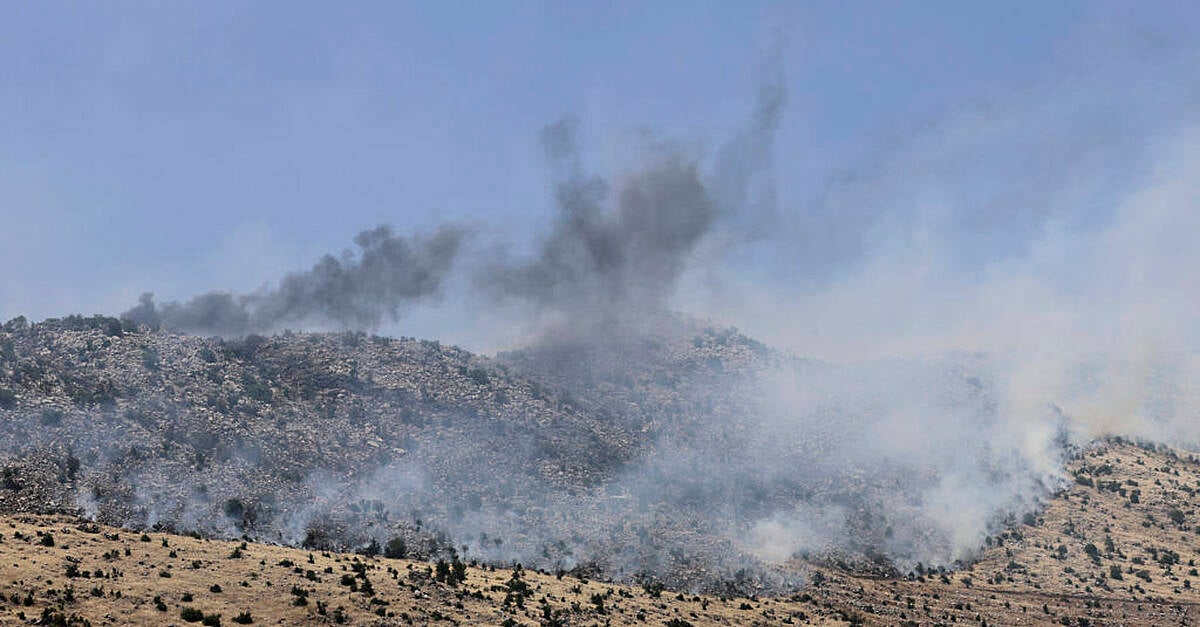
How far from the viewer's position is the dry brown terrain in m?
59.4

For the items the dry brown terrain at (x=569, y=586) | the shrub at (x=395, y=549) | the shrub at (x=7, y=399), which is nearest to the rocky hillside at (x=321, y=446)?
the shrub at (x=7, y=399)

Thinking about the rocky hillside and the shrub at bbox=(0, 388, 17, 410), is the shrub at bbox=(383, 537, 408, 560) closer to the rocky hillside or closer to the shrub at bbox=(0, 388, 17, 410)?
the rocky hillside

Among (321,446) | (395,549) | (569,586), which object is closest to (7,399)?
(321,446)

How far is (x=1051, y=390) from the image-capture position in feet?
493

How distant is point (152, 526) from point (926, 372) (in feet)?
376

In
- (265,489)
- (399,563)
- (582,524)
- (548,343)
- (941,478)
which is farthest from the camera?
(548,343)

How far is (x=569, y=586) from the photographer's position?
7719 cm

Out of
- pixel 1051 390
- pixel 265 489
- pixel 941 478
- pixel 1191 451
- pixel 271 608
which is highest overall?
pixel 1051 390

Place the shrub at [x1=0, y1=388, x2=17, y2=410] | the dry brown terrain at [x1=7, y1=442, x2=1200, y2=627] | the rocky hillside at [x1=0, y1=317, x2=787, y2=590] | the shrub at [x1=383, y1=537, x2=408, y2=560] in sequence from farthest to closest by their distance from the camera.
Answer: the shrub at [x1=0, y1=388, x2=17, y2=410] → the rocky hillside at [x1=0, y1=317, x2=787, y2=590] → the shrub at [x1=383, y1=537, x2=408, y2=560] → the dry brown terrain at [x1=7, y1=442, x2=1200, y2=627]

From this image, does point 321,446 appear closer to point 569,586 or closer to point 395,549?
point 395,549

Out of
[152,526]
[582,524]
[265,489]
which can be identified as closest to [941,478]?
[582,524]

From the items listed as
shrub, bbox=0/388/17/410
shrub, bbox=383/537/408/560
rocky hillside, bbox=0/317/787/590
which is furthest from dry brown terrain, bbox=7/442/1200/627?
shrub, bbox=0/388/17/410

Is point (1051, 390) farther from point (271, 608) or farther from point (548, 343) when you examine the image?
point (271, 608)

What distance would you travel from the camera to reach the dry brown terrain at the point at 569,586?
5944cm
